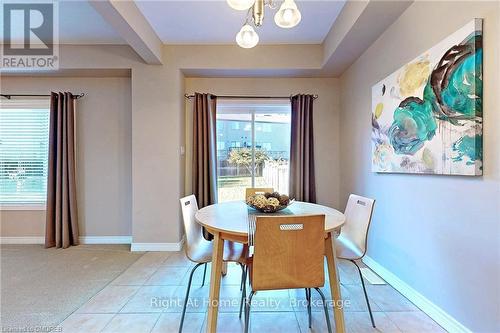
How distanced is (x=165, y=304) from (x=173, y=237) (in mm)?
1312

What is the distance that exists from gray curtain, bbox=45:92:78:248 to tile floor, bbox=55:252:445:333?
5.04 feet

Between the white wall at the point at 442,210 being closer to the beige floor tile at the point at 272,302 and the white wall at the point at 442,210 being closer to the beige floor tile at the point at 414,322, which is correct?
the beige floor tile at the point at 414,322

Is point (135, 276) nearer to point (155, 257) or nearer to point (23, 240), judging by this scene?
point (155, 257)

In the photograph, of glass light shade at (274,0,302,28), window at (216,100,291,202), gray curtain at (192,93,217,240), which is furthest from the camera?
window at (216,100,291,202)

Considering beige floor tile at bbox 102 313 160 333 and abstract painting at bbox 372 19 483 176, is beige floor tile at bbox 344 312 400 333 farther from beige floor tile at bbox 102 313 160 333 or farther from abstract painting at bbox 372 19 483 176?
beige floor tile at bbox 102 313 160 333

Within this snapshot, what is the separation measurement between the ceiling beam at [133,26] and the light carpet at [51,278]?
235 cm

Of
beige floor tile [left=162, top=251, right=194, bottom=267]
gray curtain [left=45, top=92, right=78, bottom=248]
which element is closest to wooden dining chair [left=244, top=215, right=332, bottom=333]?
beige floor tile [left=162, top=251, right=194, bottom=267]

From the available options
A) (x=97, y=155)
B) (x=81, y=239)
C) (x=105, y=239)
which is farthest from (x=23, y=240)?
(x=97, y=155)

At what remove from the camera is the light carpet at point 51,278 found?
75.0 inches

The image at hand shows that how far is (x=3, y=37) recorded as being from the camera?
3.10 metres

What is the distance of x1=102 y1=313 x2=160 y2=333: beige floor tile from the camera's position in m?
1.70

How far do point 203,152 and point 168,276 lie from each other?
64.0 inches

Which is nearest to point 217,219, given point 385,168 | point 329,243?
point 329,243

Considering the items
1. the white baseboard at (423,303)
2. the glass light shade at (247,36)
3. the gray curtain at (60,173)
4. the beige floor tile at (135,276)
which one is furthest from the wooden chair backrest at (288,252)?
the gray curtain at (60,173)
